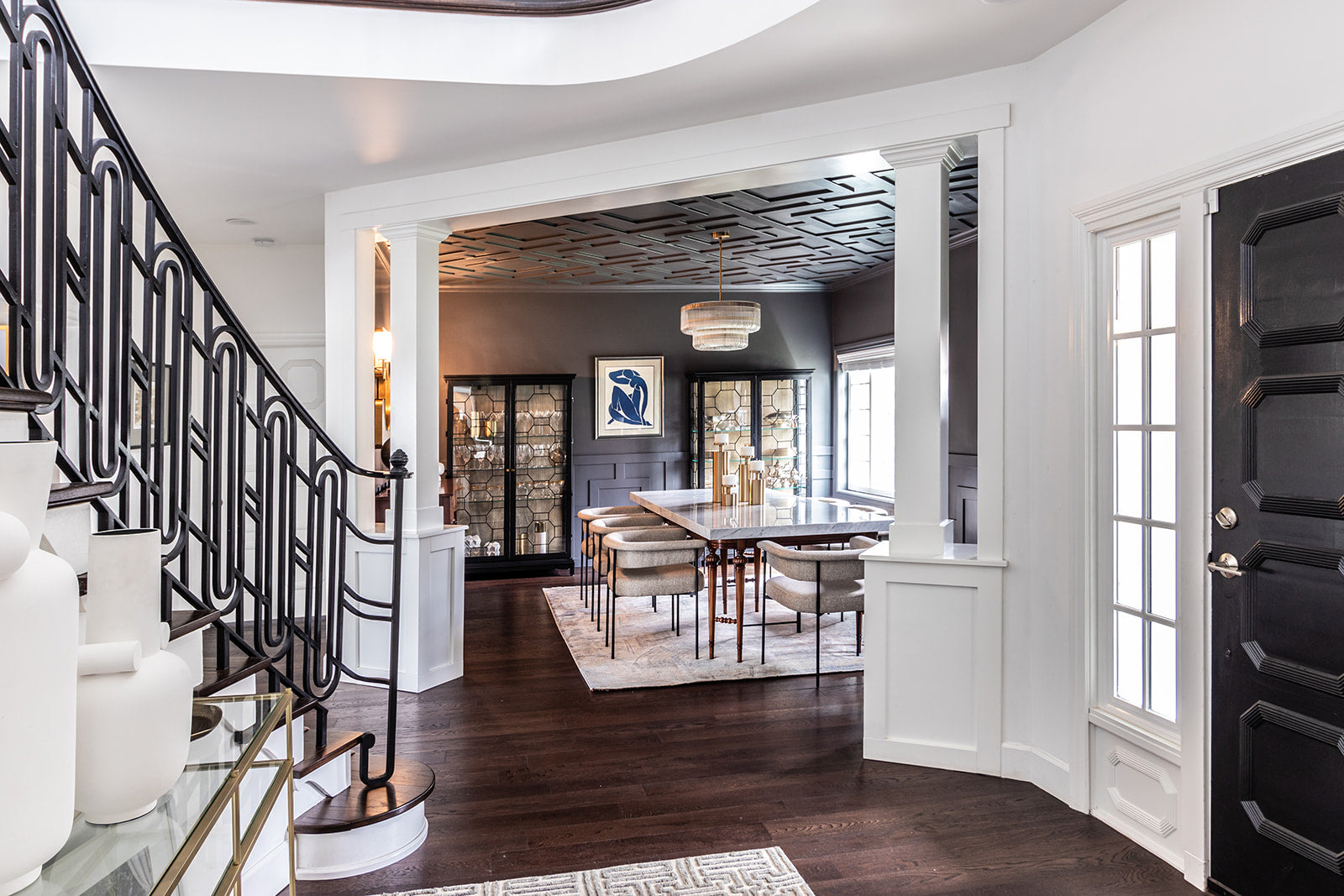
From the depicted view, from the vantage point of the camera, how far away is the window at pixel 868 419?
7.61 metres

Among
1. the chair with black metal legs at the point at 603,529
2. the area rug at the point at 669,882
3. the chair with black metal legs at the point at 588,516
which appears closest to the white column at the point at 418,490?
the chair with black metal legs at the point at 603,529

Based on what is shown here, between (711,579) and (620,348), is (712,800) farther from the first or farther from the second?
(620,348)

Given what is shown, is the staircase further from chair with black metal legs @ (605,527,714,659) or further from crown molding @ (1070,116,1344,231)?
crown molding @ (1070,116,1344,231)

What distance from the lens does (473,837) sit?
9.00 feet

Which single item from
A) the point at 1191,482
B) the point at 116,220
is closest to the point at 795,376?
the point at 1191,482

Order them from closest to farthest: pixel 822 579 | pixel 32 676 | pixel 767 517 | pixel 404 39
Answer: pixel 32 676 < pixel 404 39 < pixel 822 579 < pixel 767 517

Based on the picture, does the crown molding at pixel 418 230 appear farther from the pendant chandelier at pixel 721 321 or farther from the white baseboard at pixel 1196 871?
the white baseboard at pixel 1196 871

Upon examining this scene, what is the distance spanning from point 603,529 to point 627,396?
2.77 metres

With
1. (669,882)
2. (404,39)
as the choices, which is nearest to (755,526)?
(669,882)

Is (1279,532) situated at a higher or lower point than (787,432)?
lower

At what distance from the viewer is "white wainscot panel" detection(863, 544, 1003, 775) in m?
3.19

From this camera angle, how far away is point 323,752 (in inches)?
105

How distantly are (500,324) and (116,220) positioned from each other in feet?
19.9

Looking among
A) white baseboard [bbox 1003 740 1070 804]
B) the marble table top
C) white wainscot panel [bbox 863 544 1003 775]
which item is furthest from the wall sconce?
white baseboard [bbox 1003 740 1070 804]
